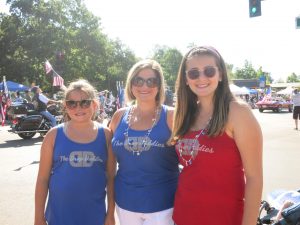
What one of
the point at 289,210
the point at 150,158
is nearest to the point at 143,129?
the point at 150,158

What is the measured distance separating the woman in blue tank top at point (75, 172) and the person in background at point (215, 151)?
59cm

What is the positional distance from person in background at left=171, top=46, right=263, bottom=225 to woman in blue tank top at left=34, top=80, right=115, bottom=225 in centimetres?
59

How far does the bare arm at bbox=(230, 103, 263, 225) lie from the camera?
2.12 m

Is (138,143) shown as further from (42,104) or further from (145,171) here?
(42,104)

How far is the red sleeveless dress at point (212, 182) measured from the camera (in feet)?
7.19

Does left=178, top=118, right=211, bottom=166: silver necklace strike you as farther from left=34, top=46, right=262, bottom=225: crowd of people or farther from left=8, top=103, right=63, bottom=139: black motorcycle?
left=8, top=103, right=63, bottom=139: black motorcycle

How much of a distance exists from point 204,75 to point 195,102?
0.32 m

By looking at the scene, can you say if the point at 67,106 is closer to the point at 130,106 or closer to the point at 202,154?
the point at 130,106

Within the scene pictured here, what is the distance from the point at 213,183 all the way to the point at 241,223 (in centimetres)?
29

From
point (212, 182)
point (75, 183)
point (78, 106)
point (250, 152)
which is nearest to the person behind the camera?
point (250, 152)

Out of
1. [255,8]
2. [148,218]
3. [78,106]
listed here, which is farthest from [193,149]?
[255,8]

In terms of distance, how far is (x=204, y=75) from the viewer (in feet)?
7.82

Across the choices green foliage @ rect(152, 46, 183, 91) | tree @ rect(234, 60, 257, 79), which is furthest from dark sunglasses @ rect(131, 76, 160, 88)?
tree @ rect(234, 60, 257, 79)

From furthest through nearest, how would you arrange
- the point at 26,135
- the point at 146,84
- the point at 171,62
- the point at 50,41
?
the point at 171,62, the point at 50,41, the point at 26,135, the point at 146,84
